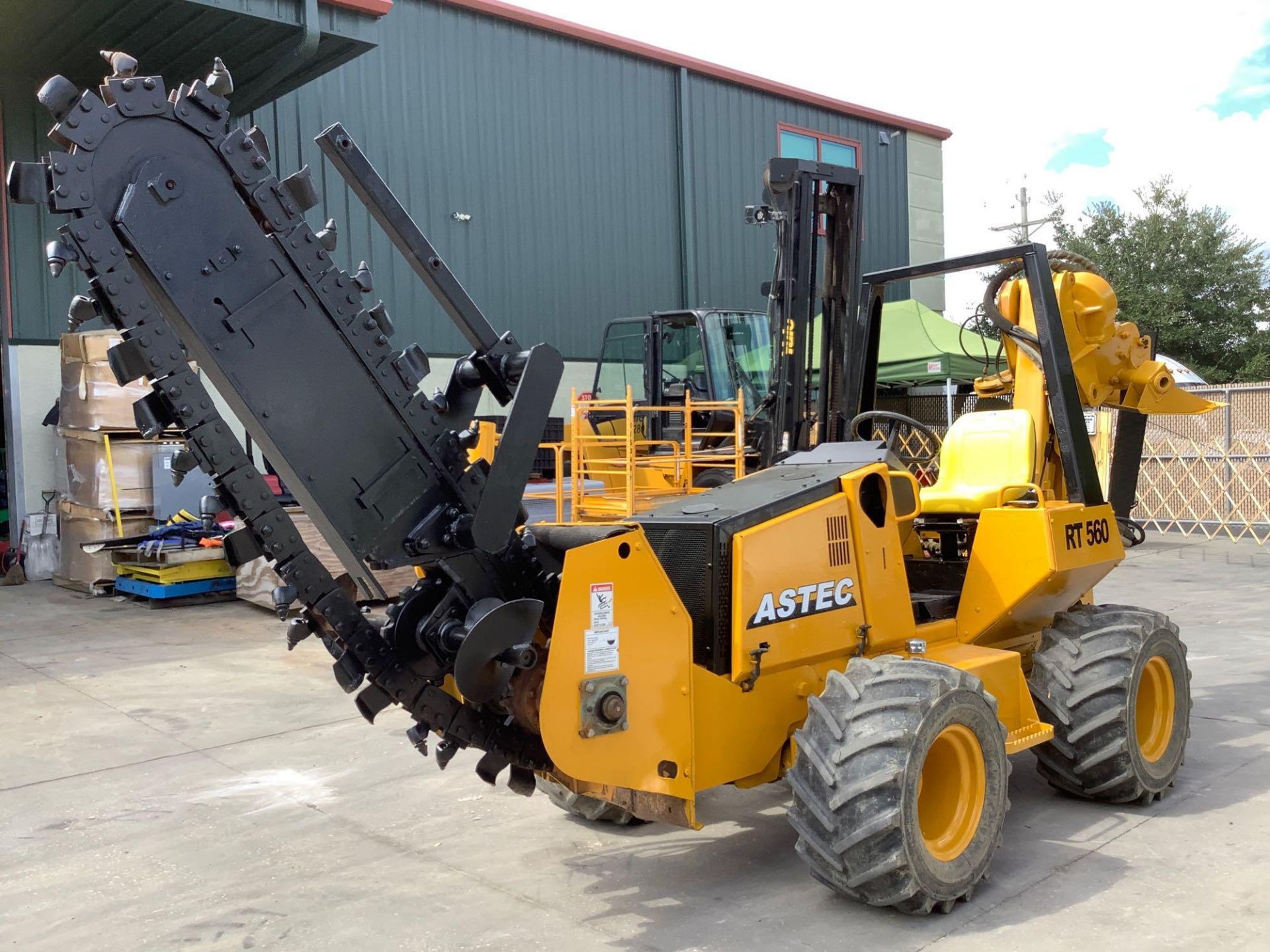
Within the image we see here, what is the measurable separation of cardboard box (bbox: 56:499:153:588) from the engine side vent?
10.7 m

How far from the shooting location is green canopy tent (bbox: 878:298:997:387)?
19.1 metres

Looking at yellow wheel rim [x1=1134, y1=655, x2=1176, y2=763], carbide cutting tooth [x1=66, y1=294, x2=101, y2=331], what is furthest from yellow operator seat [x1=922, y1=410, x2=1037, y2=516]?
carbide cutting tooth [x1=66, y1=294, x2=101, y2=331]

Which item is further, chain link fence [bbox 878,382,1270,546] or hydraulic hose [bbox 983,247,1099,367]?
chain link fence [bbox 878,382,1270,546]

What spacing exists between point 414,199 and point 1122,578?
11.2 metres

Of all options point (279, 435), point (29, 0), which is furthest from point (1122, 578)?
point (29, 0)

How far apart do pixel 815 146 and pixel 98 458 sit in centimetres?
1593

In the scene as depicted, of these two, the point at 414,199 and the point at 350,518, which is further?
the point at 414,199

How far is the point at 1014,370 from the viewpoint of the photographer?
6.25 metres

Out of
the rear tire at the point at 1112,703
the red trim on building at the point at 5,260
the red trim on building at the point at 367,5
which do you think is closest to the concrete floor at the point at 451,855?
the rear tire at the point at 1112,703

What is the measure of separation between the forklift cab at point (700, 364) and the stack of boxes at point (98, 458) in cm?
556

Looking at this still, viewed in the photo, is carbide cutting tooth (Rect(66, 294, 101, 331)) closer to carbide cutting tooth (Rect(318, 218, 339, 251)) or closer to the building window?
carbide cutting tooth (Rect(318, 218, 339, 251))

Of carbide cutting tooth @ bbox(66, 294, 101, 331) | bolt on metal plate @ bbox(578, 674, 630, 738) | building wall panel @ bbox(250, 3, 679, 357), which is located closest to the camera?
carbide cutting tooth @ bbox(66, 294, 101, 331)

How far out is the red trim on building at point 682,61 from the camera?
17828 millimetres

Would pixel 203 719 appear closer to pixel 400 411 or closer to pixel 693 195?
pixel 400 411
